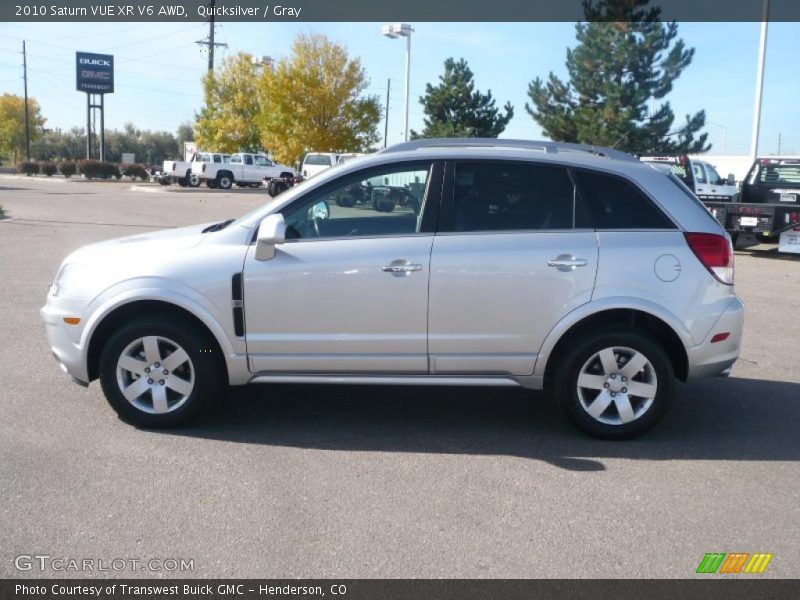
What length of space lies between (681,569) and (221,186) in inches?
1755

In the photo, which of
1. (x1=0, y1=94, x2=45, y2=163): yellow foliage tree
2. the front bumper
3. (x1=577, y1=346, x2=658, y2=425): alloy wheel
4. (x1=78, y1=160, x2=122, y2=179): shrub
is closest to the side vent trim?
the front bumper

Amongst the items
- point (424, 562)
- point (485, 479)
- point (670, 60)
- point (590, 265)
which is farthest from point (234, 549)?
point (670, 60)

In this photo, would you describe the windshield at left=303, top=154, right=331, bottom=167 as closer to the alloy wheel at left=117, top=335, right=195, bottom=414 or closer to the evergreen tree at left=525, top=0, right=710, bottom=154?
the evergreen tree at left=525, top=0, right=710, bottom=154

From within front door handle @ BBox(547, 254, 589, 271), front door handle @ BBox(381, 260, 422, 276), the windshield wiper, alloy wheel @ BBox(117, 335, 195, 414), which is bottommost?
alloy wheel @ BBox(117, 335, 195, 414)

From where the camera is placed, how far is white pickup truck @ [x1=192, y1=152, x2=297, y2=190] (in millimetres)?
45000

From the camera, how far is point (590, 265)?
502cm

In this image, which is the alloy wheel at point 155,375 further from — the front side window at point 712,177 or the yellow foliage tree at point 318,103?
the yellow foliage tree at point 318,103

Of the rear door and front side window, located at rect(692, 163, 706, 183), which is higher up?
front side window, located at rect(692, 163, 706, 183)

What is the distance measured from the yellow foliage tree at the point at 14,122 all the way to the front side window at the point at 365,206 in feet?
338

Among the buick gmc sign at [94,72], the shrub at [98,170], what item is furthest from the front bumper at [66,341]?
the buick gmc sign at [94,72]

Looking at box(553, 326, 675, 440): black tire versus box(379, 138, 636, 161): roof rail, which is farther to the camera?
box(379, 138, 636, 161): roof rail

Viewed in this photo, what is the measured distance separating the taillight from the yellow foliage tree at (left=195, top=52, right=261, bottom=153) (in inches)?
2126

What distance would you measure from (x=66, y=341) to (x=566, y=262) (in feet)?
10.9

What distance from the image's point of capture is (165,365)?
5121mm
